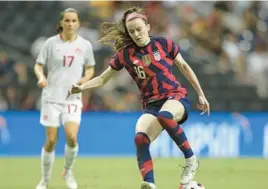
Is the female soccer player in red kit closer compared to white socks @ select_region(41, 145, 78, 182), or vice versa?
the female soccer player in red kit

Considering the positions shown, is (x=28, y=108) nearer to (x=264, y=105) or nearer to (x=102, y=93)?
(x=102, y=93)

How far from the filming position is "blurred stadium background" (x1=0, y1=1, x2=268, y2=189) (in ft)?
55.8

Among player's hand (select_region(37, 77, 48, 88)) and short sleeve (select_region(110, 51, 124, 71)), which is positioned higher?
short sleeve (select_region(110, 51, 124, 71))

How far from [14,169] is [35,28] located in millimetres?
6981

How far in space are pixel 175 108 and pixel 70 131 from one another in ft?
7.60

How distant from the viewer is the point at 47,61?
11.3 metres

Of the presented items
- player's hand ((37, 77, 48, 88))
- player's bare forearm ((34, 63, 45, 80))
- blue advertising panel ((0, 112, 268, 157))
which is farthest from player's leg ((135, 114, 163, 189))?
blue advertising panel ((0, 112, 268, 157))

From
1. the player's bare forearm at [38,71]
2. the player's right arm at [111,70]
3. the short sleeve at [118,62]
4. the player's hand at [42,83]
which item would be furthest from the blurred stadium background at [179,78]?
the short sleeve at [118,62]

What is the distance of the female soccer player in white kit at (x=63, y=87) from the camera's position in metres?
10.9

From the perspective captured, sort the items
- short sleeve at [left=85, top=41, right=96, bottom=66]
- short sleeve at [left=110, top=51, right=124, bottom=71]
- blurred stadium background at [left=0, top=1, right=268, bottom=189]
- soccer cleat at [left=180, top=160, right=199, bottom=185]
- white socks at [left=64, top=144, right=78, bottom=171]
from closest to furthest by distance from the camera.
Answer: soccer cleat at [left=180, top=160, right=199, bottom=185]
short sleeve at [left=110, top=51, right=124, bottom=71]
white socks at [left=64, top=144, right=78, bottom=171]
short sleeve at [left=85, top=41, right=96, bottom=66]
blurred stadium background at [left=0, top=1, right=268, bottom=189]

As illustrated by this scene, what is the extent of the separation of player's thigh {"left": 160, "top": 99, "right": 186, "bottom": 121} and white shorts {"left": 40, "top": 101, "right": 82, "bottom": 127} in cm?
227

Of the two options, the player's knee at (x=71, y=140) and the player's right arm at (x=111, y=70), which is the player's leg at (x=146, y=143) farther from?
the player's knee at (x=71, y=140)

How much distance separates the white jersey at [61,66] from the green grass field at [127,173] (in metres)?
1.30

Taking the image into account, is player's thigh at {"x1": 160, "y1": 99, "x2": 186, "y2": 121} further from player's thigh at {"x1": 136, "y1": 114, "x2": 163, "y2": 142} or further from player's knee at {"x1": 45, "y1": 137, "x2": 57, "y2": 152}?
player's knee at {"x1": 45, "y1": 137, "x2": 57, "y2": 152}
